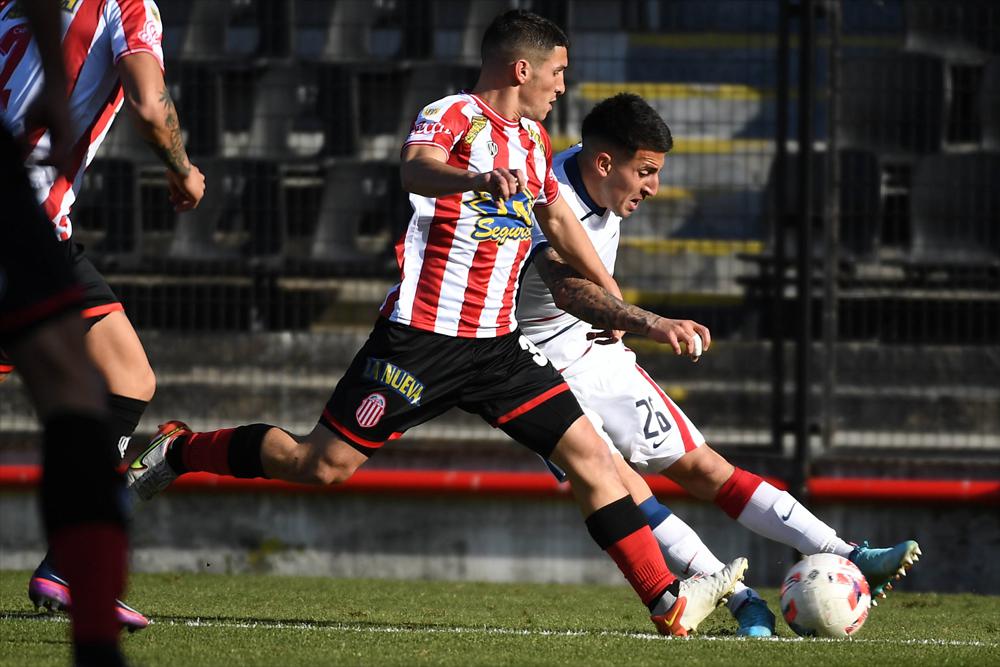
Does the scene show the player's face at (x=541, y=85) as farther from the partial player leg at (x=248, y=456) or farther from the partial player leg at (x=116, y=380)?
the partial player leg at (x=116, y=380)

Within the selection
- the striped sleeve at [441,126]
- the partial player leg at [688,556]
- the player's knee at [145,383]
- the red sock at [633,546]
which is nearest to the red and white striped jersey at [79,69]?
the player's knee at [145,383]

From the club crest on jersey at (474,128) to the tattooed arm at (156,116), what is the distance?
85 cm

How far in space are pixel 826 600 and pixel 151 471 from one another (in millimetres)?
2127

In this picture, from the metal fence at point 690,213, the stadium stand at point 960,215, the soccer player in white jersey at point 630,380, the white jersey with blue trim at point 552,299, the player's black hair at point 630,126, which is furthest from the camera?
the stadium stand at point 960,215

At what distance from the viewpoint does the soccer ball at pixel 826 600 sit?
4.42 meters

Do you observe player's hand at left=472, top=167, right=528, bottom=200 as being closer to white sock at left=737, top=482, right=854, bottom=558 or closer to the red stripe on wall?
white sock at left=737, top=482, right=854, bottom=558

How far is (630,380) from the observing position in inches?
200

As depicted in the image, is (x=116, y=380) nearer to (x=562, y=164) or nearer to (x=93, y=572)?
(x=562, y=164)

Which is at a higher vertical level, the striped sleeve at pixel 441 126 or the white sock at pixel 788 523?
the striped sleeve at pixel 441 126

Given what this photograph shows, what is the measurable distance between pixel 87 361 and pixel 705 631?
2700mm

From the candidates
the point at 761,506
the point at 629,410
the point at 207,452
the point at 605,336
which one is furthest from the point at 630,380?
the point at 207,452

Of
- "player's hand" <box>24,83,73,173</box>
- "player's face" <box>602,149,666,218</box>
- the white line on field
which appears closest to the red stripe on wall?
"player's face" <box>602,149,666,218</box>

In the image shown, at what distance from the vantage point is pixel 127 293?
748 cm

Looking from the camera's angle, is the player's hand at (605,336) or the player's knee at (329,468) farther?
the player's hand at (605,336)
